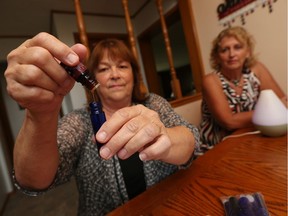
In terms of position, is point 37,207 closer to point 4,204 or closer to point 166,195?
point 4,204

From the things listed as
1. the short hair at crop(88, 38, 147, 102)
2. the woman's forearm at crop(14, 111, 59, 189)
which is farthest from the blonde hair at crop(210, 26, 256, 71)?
the woman's forearm at crop(14, 111, 59, 189)

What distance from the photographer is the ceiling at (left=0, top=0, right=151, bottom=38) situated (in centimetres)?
226

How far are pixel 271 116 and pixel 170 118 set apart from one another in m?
0.40

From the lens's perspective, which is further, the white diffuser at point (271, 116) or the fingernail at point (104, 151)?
the white diffuser at point (271, 116)

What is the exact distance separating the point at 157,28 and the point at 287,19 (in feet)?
5.70

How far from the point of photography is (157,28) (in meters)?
2.84

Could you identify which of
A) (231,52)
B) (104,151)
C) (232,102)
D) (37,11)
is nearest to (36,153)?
(104,151)

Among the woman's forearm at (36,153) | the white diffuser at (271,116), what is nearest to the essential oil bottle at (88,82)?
the woman's forearm at (36,153)

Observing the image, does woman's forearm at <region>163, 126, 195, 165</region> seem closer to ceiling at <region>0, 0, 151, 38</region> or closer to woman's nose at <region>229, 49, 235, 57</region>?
woman's nose at <region>229, 49, 235, 57</region>

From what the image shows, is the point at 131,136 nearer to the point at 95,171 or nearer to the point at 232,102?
the point at 95,171

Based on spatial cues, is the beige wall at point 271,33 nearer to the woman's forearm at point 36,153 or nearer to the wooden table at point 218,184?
the wooden table at point 218,184

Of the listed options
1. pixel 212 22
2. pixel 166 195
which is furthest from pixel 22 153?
pixel 212 22

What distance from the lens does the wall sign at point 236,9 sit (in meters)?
1.44

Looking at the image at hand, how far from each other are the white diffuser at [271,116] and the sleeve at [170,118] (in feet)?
0.96
